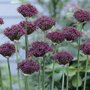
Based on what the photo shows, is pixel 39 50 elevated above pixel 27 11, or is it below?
below

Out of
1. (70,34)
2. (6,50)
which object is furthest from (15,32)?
(70,34)

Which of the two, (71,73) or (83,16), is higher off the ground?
(83,16)

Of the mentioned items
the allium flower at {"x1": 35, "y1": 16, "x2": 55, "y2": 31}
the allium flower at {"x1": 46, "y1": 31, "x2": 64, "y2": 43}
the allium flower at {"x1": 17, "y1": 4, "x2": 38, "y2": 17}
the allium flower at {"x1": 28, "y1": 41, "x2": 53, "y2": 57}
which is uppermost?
the allium flower at {"x1": 17, "y1": 4, "x2": 38, "y2": 17}

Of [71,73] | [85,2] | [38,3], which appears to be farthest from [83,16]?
[38,3]

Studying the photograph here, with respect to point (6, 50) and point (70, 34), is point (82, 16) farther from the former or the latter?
point (6, 50)

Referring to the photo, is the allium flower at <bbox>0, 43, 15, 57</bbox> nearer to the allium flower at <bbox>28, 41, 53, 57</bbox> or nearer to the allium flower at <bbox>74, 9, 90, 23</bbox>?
the allium flower at <bbox>28, 41, 53, 57</bbox>

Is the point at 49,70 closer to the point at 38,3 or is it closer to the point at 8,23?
the point at 38,3

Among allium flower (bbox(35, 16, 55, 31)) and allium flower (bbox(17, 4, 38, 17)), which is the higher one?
allium flower (bbox(17, 4, 38, 17))

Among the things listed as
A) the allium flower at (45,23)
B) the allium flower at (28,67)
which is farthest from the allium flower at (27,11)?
the allium flower at (28,67)

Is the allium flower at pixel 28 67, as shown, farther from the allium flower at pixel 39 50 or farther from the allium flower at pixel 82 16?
the allium flower at pixel 82 16

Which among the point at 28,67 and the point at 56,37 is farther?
the point at 56,37

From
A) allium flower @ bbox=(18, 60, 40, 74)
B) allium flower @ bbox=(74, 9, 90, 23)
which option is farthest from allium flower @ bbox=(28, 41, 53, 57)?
allium flower @ bbox=(74, 9, 90, 23)
